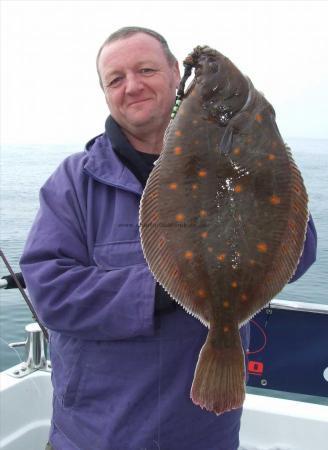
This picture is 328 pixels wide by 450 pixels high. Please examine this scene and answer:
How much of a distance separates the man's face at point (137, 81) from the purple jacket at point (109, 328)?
0.88 feet

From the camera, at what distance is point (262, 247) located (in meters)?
1.76

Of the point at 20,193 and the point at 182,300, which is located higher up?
the point at 182,300

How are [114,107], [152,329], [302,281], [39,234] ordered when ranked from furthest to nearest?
[302,281] < [114,107] < [39,234] < [152,329]

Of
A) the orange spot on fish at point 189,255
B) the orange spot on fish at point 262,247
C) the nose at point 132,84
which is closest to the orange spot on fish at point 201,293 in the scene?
the orange spot on fish at point 189,255

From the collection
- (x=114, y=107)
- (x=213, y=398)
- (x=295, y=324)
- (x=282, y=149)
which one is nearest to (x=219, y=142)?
(x=282, y=149)

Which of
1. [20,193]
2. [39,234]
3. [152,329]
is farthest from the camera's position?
[20,193]

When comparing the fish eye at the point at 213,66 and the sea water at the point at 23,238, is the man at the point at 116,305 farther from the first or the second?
the sea water at the point at 23,238

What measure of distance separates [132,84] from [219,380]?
1355mm

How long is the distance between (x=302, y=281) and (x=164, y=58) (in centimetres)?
783

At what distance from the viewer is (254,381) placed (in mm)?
4062

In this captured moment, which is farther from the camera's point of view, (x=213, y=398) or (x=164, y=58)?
(x=164, y=58)

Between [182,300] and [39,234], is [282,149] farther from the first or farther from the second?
[39,234]

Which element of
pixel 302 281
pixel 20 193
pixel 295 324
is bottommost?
pixel 20 193

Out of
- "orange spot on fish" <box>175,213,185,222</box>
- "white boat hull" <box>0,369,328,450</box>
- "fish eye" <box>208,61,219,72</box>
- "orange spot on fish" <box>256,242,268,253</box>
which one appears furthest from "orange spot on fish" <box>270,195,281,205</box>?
"white boat hull" <box>0,369,328,450</box>
